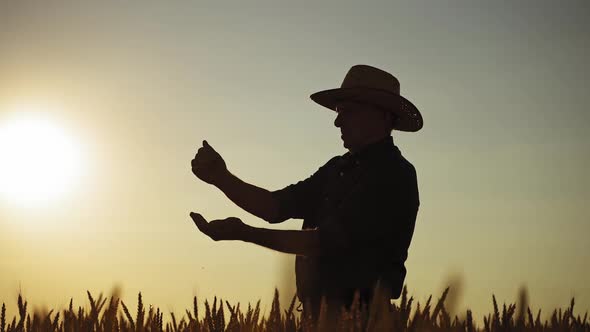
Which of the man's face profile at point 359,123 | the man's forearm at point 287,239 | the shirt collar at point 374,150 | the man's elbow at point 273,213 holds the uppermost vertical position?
the man's face profile at point 359,123

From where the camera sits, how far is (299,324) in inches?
120

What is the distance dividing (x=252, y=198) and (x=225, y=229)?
82.4 inches

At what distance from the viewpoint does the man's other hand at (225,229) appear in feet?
15.1

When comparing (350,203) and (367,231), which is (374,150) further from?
(367,231)

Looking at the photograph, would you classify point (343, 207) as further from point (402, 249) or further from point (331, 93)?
point (331, 93)

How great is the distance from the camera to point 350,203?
5227mm

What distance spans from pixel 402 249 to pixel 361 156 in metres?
0.77

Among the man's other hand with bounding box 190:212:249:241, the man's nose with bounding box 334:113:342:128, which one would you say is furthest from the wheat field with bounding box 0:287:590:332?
the man's nose with bounding box 334:113:342:128

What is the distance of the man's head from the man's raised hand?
108 cm

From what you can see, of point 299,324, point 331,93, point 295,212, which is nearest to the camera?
point 299,324

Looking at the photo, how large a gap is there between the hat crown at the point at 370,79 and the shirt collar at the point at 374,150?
55 cm

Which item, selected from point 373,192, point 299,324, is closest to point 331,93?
point 373,192

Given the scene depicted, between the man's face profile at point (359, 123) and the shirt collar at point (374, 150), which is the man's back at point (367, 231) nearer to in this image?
the shirt collar at point (374, 150)

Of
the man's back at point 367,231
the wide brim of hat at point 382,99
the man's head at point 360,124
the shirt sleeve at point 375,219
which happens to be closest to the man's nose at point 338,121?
the man's head at point 360,124
